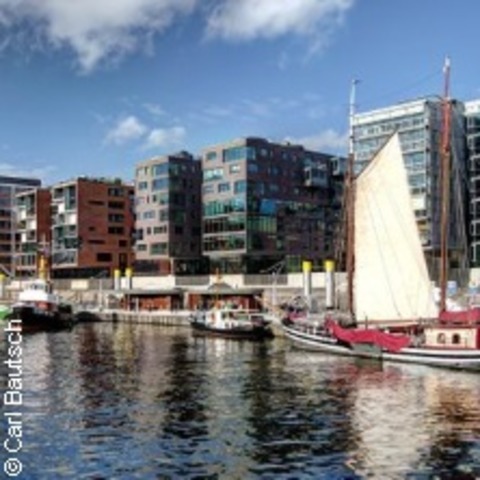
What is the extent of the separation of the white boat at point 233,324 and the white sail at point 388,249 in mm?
21767

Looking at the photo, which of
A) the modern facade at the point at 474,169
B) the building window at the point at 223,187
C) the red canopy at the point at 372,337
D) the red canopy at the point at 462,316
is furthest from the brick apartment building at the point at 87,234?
the red canopy at the point at 462,316

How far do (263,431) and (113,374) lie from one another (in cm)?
2455

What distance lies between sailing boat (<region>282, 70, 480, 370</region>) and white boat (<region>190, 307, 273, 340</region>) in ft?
64.0

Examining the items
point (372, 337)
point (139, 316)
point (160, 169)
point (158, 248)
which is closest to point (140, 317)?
point (139, 316)

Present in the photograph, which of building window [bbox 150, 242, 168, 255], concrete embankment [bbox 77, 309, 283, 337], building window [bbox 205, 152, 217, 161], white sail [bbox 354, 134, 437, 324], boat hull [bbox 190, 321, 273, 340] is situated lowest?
boat hull [bbox 190, 321, 273, 340]

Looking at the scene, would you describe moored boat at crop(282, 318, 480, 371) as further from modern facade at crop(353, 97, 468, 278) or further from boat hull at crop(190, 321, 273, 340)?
modern facade at crop(353, 97, 468, 278)

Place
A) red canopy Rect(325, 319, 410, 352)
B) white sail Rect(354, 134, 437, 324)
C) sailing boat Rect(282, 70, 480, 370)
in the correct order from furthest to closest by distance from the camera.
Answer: white sail Rect(354, 134, 437, 324) < sailing boat Rect(282, 70, 480, 370) < red canopy Rect(325, 319, 410, 352)

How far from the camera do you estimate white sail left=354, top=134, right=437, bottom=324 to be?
240 feet

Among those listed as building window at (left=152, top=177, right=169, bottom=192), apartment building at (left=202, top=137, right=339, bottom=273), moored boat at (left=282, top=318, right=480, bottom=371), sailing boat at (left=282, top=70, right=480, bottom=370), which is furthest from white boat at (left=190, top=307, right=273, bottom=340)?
building window at (left=152, top=177, right=169, bottom=192)

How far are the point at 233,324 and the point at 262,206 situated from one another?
73126 mm

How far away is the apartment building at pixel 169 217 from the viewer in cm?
18012

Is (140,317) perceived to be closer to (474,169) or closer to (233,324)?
(233,324)

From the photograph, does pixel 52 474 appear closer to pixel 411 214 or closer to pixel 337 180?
pixel 411 214

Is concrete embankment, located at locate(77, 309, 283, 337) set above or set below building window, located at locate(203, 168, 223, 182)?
below
